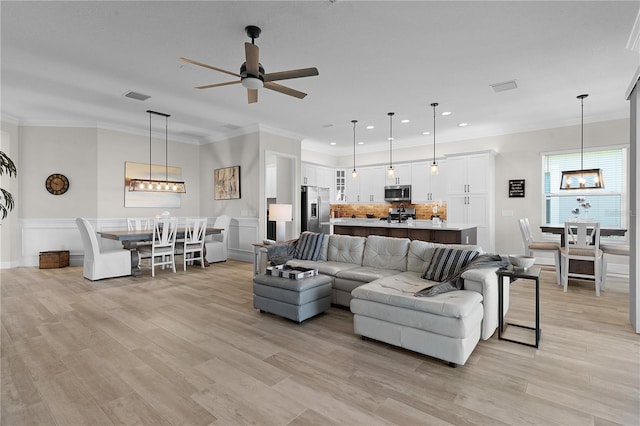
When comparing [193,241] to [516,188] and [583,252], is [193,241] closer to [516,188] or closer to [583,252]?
[583,252]

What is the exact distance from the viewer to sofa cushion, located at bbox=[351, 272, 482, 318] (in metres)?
2.46

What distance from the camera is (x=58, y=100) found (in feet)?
17.2

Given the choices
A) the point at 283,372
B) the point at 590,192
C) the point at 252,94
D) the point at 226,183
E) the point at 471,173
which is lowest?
the point at 283,372

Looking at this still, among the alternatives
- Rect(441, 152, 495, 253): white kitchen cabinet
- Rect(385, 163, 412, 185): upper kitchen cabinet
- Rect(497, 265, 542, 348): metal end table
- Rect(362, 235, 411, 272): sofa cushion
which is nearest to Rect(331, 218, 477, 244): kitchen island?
Rect(441, 152, 495, 253): white kitchen cabinet

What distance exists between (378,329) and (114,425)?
1.94 m

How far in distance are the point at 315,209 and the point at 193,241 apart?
353 centimetres

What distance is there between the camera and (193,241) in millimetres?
6254

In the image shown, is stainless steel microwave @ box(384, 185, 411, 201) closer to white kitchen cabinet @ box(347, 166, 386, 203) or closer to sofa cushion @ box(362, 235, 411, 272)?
white kitchen cabinet @ box(347, 166, 386, 203)

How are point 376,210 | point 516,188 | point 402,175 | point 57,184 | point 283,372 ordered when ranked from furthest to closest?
point 376,210 < point 402,175 < point 516,188 < point 57,184 < point 283,372

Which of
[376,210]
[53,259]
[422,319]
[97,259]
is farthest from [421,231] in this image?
[53,259]

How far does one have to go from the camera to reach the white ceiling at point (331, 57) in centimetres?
283

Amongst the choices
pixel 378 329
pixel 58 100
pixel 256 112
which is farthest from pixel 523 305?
pixel 58 100

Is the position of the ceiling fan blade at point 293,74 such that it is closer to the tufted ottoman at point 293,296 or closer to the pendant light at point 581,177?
the tufted ottoman at point 293,296

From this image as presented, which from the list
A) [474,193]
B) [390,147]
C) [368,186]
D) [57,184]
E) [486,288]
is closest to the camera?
[486,288]
